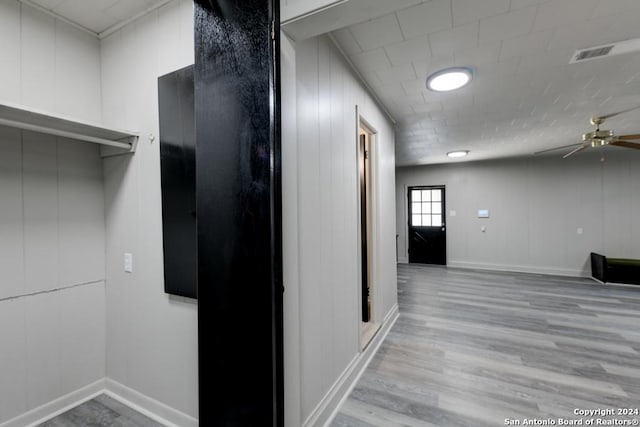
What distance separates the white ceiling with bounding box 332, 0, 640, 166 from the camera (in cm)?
165

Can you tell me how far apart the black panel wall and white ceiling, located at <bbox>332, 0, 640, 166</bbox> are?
964mm

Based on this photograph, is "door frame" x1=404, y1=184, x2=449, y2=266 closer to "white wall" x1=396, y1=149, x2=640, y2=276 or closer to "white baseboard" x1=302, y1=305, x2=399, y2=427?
"white wall" x1=396, y1=149, x2=640, y2=276

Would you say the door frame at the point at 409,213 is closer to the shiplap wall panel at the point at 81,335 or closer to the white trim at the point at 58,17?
the shiplap wall panel at the point at 81,335

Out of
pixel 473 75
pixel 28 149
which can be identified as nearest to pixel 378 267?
pixel 473 75

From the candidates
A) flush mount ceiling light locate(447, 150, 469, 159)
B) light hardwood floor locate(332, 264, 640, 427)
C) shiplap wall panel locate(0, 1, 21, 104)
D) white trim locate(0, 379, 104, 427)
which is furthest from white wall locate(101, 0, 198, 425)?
flush mount ceiling light locate(447, 150, 469, 159)

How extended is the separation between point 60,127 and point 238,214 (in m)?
1.41

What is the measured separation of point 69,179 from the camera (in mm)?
1915

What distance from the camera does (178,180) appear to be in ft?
5.42

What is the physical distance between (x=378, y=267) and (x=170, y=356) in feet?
6.80

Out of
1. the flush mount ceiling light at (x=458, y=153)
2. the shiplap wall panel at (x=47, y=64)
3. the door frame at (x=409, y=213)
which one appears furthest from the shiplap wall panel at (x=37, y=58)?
the door frame at (x=409, y=213)

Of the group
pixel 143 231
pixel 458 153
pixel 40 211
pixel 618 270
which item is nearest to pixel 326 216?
pixel 143 231

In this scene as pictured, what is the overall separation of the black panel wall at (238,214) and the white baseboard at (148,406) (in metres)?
0.60

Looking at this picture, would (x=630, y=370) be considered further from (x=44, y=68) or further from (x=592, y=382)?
(x=44, y=68)

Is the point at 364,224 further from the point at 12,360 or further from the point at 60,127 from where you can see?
the point at 12,360
